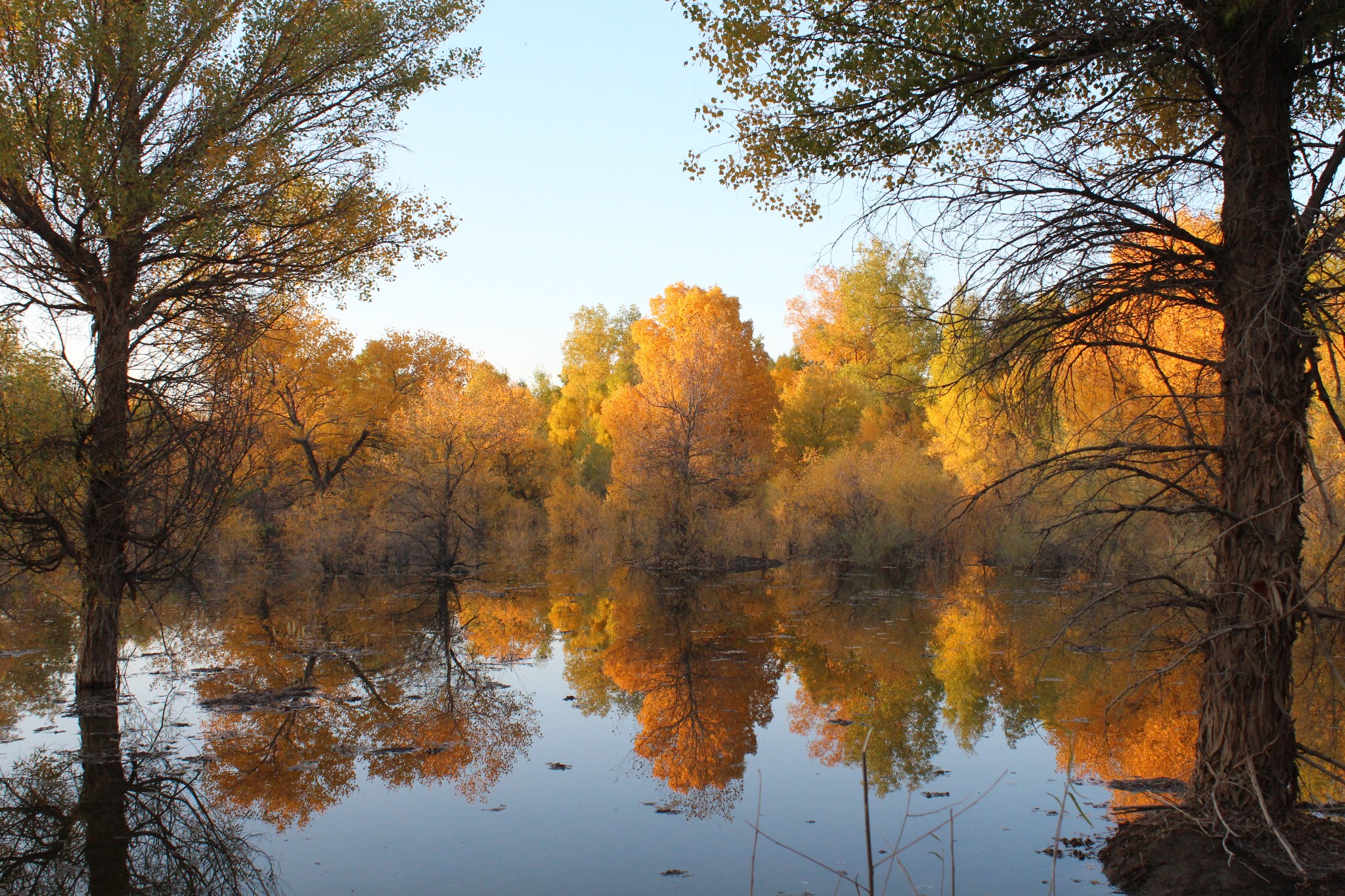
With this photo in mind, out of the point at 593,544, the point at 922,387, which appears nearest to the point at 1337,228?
the point at 922,387

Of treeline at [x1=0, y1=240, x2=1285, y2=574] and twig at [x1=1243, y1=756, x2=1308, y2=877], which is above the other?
treeline at [x1=0, y1=240, x2=1285, y2=574]

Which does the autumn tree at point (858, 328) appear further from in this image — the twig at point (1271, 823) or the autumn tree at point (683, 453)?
the twig at point (1271, 823)

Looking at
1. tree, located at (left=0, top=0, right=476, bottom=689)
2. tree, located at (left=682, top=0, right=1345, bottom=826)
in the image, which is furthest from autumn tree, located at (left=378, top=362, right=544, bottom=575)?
tree, located at (left=682, top=0, right=1345, bottom=826)

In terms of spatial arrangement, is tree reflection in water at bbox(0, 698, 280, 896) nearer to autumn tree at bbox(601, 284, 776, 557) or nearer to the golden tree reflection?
the golden tree reflection

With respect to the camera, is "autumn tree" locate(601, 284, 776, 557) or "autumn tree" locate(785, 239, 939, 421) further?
"autumn tree" locate(785, 239, 939, 421)

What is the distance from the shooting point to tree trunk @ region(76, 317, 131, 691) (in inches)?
366

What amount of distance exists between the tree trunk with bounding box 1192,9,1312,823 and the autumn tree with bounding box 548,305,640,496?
32.8 m

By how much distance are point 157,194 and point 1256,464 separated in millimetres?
9891

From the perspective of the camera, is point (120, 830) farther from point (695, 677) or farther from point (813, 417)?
point (813, 417)

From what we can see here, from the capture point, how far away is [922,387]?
19.7 feet

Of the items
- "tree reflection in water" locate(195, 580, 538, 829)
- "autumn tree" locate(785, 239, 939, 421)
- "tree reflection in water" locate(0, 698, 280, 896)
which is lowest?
"tree reflection in water" locate(0, 698, 280, 896)

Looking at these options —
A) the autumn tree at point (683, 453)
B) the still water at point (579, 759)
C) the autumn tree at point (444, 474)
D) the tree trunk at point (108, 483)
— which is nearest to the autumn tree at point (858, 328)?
the autumn tree at point (683, 453)

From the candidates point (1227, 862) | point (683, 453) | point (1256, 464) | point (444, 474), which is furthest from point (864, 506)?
point (1227, 862)

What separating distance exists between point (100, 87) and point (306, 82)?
7.02 feet
